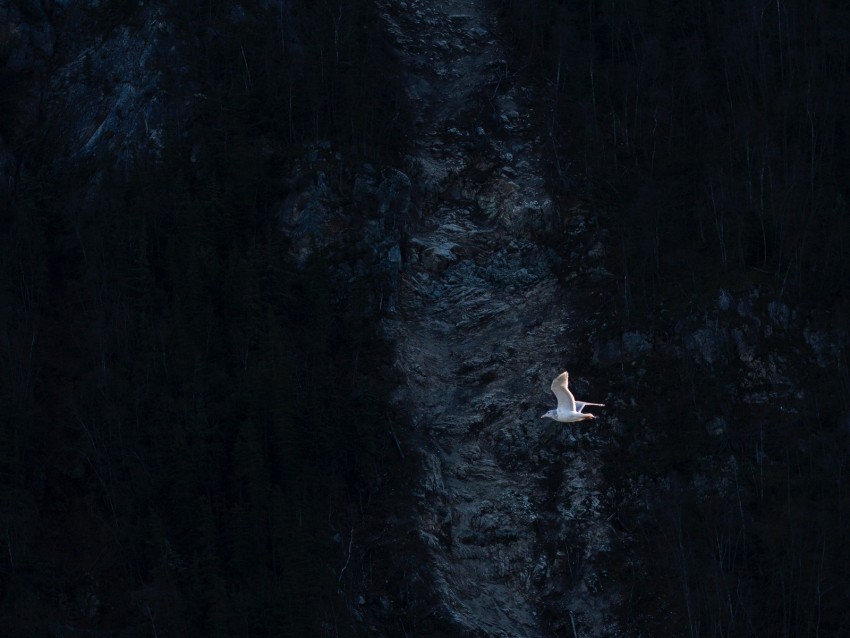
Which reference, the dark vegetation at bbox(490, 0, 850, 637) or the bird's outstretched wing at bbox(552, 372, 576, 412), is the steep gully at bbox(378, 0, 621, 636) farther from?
the bird's outstretched wing at bbox(552, 372, 576, 412)

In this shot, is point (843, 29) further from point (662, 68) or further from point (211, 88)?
point (211, 88)

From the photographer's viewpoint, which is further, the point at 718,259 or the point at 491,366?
the point at 718,259

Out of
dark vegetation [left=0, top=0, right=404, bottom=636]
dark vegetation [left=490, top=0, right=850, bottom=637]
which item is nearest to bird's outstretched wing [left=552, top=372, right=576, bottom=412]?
dark vegetation [left=490, top=0, right=850, bottom=637]

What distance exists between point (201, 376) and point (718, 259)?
19905 mm

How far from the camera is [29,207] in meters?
53.6

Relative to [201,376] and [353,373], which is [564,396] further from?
[201,376]

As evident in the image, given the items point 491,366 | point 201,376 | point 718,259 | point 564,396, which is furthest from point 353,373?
point 564,396

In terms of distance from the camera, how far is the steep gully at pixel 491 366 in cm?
4331

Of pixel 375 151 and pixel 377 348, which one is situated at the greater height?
pixel 375 151

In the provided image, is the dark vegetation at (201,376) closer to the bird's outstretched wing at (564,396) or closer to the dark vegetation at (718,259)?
the dark vegetation at (718,259)

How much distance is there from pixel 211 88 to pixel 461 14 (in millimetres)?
15765

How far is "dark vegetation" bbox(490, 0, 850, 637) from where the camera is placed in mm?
41719

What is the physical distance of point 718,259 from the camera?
5022cm

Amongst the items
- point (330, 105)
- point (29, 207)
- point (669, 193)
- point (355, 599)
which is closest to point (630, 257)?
point (669, 193)
